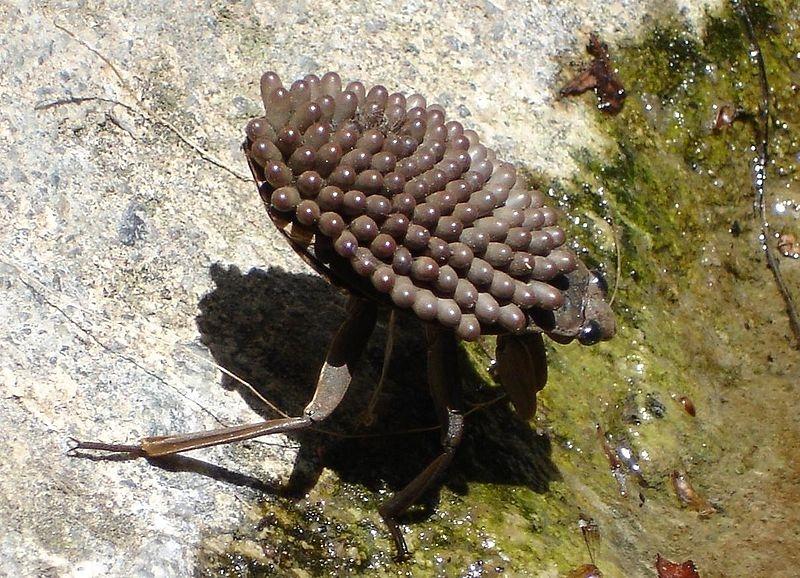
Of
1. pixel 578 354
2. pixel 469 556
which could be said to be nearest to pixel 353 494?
pixel 469 556

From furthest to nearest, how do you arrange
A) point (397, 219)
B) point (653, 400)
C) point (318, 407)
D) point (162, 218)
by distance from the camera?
1. point (653, 400)
2. point (162, 218)
3. point (318, 407)
4. point (397, 219)

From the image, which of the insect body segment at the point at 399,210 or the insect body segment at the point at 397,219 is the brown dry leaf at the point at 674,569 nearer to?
the insect body segment at the point at 397,219

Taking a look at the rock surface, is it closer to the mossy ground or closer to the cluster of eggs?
the mossy ground

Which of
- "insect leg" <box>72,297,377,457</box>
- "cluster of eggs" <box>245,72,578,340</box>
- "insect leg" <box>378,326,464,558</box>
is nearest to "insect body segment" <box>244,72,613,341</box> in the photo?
"cluster of eggs" <box>245,72,578,340</box>

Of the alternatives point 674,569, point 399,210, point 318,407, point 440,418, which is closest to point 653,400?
point 674,569

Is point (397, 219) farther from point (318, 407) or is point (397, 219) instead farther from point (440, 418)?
point (440, 418)

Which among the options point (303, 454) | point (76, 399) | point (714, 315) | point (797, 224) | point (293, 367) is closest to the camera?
point (76, 399)

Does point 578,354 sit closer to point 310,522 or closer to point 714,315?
point 714,315

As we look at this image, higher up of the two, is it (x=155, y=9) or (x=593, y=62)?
(x=593, y=62)
